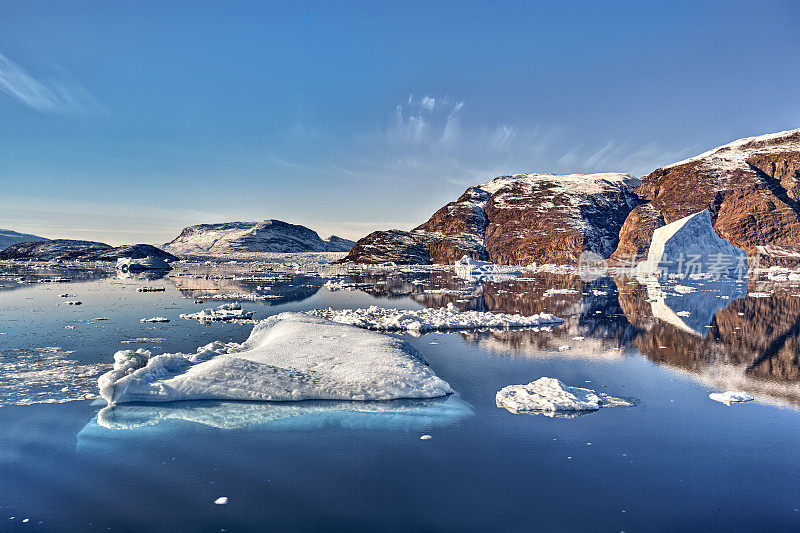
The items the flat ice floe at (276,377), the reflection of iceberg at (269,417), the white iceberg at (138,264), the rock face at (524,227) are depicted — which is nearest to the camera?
the reflection of iceberg at (269,417)

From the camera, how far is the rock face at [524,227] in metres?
132

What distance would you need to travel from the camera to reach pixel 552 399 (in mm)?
10344

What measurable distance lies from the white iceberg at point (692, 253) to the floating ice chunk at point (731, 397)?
5939cm

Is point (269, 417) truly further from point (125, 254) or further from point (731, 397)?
point (125, 254)

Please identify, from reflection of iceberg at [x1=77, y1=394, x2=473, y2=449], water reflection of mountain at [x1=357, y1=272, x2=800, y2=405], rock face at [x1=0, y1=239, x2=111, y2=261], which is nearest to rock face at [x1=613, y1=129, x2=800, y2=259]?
water reflection of mountain at [x1=357, y1=272, x2=800, y2=405]

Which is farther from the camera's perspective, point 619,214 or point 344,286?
point 619,214

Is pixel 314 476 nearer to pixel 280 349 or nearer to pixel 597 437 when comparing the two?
pixel 597 437

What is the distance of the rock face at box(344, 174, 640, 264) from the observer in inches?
5182

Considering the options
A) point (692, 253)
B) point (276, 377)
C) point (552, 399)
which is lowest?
point (552, 399)

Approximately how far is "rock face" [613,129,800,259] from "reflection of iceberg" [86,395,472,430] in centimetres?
11610

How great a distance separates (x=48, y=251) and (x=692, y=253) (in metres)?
179

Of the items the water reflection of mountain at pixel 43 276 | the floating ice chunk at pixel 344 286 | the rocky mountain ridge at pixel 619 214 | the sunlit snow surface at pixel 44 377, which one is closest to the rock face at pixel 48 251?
the water reflection of mountain at pixel 43 276

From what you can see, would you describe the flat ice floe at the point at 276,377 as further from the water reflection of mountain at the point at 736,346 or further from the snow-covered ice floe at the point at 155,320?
the snow-covered ice floe at the point at 155,320

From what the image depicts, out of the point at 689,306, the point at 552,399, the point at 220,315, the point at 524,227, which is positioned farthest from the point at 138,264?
the point at 524,227
